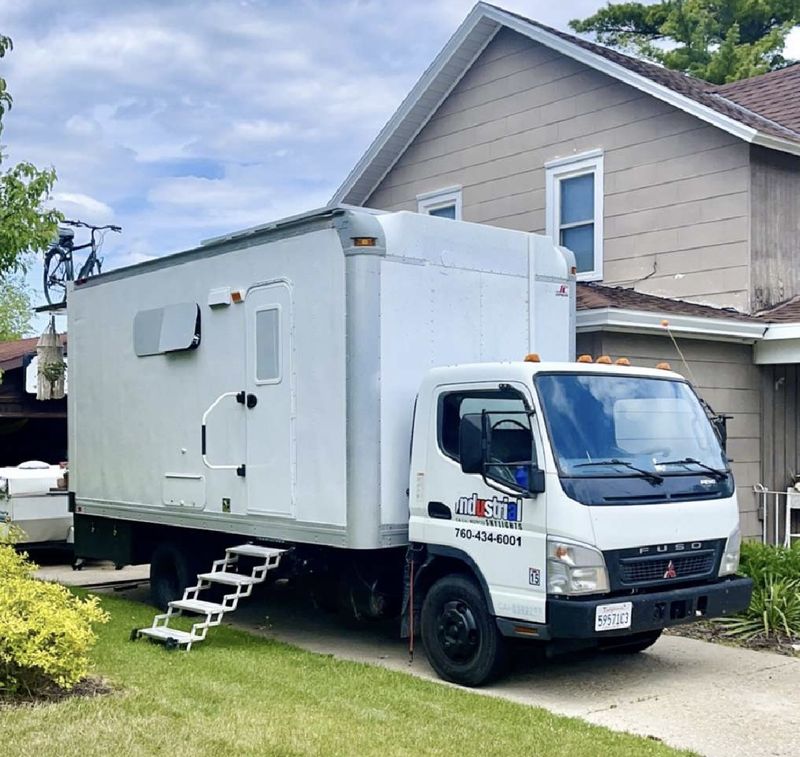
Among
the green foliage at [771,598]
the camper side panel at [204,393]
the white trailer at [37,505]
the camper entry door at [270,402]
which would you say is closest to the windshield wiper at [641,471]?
the camper side panel at [204,393]

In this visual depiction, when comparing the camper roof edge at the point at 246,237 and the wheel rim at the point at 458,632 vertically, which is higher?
the camper roof edge at the point at 246,237

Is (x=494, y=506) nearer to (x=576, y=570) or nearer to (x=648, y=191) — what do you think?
(x=576, y=570)

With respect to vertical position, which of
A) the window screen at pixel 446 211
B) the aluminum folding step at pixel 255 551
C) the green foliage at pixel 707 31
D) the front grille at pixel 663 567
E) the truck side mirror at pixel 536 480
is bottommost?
the aluminum folding step at pixel 255 551

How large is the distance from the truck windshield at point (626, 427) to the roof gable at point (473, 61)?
5311mm

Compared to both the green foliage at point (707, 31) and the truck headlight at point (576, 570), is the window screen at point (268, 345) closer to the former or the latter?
the truck headlight at point (576, 570)

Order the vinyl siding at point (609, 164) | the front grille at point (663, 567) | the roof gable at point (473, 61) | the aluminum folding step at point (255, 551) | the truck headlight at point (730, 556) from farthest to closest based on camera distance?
the vinyl siding at point (609, 164) < the roof gable at point (473, 61) < the aluminum folding step at point (255, 551) < the truck headlight at point (730, 556) < the front grille at point (663, 567)

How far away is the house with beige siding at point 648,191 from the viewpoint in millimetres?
12000

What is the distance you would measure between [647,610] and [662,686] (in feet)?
2.84

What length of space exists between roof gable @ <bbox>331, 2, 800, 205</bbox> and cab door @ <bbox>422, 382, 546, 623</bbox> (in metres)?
6.15

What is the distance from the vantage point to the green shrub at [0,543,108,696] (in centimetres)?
655

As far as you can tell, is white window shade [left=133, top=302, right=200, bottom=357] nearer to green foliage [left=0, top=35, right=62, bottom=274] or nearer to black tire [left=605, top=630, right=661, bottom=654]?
green foliage [left=0, top=35, right=62, bottom=274]

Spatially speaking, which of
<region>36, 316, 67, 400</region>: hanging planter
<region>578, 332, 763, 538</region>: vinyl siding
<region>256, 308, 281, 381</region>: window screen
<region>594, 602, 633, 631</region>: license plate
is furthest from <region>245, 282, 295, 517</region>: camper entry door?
<region>36, 316, 67, 400</region>: hanging planter

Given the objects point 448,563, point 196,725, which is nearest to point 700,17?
point 448,563

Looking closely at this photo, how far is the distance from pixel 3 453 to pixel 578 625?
1316cm
